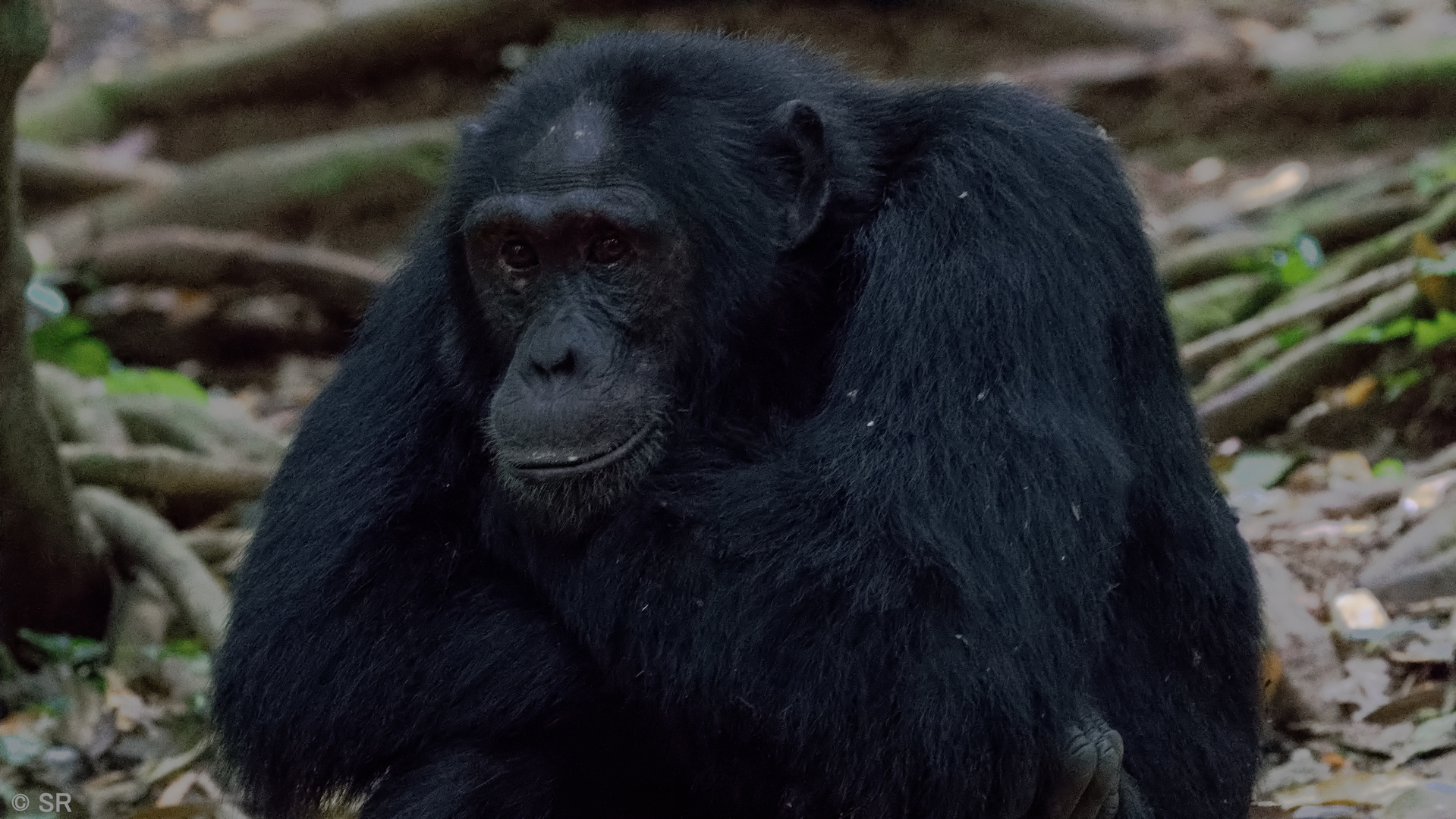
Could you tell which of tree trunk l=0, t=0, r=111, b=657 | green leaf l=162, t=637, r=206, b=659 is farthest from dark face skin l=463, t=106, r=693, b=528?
green leaf l=162, t=637, r=206, b=659

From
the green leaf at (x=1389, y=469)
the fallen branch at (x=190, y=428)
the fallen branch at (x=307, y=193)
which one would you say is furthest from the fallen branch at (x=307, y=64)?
the green leaf at (x=1389, y=469)

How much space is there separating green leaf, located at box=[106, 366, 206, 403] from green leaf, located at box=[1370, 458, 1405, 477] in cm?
652

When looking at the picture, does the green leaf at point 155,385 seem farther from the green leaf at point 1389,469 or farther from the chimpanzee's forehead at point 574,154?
the green leaf at point 1389,469

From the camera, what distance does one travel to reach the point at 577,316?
16.0ft

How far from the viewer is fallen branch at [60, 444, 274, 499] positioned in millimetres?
8188

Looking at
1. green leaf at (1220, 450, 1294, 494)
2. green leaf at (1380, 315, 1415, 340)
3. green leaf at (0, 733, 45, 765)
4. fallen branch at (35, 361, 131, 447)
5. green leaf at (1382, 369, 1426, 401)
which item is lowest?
fallen branch at (35, 361, 131, 447)

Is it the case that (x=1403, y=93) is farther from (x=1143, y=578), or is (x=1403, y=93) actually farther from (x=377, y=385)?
(x=377, y=385)

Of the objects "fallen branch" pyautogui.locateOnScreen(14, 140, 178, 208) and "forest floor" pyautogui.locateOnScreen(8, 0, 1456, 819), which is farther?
"fallen branch" pyautogui.locateOnScreen(14, 140, 178, 208)

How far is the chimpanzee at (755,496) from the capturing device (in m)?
4.38

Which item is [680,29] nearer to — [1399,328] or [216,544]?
[216,544]

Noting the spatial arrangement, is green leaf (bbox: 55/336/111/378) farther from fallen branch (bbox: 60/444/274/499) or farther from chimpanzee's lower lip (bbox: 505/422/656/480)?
chimpanzee's lower lip (bbox: 505/422/656/480)

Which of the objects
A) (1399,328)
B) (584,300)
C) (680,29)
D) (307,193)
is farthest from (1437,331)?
(307,193)

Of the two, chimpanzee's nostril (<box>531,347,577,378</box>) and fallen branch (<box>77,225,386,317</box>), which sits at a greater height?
chimpanzee's nostril (<box>531,347,577,378</box>)

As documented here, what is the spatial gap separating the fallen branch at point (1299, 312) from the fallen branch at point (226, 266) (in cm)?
589
